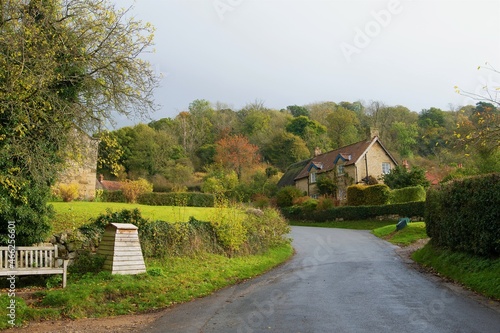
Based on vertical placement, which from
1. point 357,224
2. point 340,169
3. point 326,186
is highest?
point 340,169

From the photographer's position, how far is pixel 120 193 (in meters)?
34.2

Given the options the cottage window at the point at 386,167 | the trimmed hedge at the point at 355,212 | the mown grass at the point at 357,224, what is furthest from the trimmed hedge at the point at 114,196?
the cottage window at the point at 386,167

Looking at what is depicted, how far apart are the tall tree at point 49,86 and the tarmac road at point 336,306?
5031mm

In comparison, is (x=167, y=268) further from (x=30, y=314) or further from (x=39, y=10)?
(x=39, y=10)

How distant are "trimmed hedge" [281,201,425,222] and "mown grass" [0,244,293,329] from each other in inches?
824

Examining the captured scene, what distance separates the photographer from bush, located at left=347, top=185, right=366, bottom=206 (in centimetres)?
3847

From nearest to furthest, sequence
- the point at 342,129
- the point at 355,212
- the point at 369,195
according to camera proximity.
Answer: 1. the point at 355,212
2. the point at 369,195
3. the point at 342,129

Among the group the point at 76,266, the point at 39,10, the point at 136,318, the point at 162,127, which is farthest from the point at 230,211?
the point at 162,127

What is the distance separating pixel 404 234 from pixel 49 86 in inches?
827

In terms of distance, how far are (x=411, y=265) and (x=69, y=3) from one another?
14.0m

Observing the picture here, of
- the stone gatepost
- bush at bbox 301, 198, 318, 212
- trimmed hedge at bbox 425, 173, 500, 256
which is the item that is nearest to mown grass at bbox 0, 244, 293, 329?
the stone gatepost

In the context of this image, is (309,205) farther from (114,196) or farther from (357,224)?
(114,196)

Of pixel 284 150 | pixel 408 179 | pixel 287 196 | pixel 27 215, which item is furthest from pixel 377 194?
pixel 27 215

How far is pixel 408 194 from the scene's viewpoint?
34.8 meters
